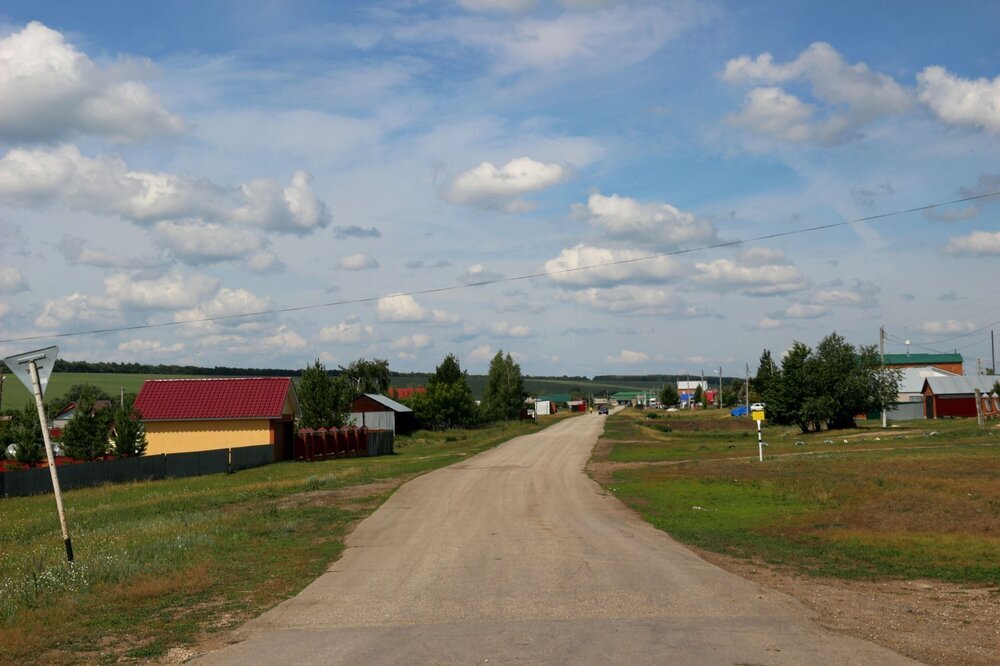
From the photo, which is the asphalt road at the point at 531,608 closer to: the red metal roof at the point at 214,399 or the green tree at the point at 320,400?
the red metal roof at the point at 214,399

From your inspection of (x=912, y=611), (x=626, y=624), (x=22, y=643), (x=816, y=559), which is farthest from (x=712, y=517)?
(x=22, y=643)

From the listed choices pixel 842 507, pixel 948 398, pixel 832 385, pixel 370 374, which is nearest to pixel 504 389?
pixel 370 374

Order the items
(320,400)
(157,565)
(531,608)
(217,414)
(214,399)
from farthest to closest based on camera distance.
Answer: (320,400), (214,399), (217,414), (157,565), (531,608)

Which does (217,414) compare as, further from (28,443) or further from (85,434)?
(28,443)

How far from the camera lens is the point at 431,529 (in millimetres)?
18609

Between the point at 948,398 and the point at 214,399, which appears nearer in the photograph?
the point at 214,399

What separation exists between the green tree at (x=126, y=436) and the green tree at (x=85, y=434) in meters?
0.63

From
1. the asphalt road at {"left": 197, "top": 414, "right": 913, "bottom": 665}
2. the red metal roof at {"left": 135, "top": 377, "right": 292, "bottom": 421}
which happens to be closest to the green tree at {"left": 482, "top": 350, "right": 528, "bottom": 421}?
the red metal roof at {"left": 135, "top": 377, "right": 292, "bottom": 421}

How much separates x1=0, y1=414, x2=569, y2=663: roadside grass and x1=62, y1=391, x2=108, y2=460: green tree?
1547cm

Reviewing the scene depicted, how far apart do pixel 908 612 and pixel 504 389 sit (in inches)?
4622

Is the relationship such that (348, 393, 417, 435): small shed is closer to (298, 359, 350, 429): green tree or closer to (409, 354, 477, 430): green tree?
(409, 354, 477, 430): green tree

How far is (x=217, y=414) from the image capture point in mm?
51031

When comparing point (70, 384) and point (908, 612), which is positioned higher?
point (70, 384)

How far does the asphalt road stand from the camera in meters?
8.34
